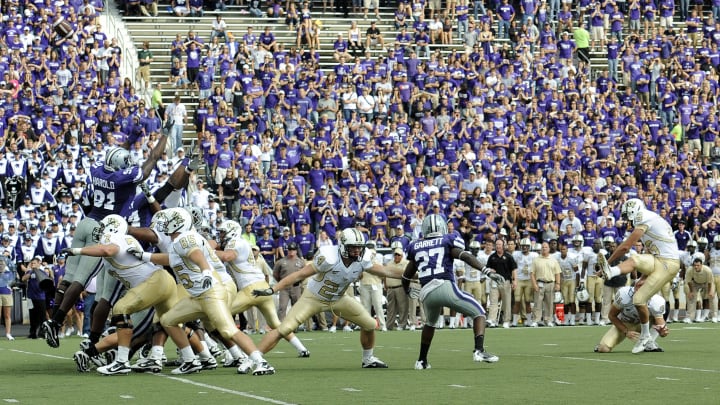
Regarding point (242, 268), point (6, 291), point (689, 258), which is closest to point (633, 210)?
point (242, 268)

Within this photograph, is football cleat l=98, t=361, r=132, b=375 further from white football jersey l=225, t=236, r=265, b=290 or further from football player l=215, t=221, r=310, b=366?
white football jersey l=225, t=236, r=265, b=290

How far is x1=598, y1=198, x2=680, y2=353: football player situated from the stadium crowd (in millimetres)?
8660

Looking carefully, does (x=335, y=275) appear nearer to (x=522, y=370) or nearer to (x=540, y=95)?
(x=522, y=370)

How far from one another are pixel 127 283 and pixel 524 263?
13400 millimetres

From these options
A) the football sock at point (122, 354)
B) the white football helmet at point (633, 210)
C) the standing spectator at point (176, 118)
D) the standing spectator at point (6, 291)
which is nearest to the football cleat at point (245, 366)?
the football sock at point (122, 354)

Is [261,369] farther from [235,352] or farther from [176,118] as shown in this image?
[176,118]

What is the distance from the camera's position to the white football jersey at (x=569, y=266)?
1054 inches

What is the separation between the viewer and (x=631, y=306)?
17.0 meters

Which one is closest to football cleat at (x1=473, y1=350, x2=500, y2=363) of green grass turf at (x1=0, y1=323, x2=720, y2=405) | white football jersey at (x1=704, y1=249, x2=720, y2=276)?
green grass turf at (x1=0, y1=323, x2=720, y2=405)

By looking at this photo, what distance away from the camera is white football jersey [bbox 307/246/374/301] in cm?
1507

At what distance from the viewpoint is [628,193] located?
30.5 meters

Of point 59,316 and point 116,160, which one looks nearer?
point 59,316

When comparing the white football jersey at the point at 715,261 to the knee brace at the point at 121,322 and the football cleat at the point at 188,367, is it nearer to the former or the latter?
the football cleat at the point at 188,367

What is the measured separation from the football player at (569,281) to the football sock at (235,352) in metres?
12.9
